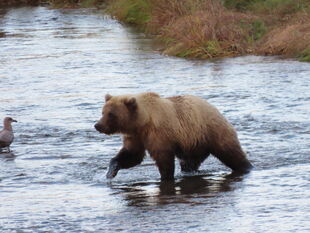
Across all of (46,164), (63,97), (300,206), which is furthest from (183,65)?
(300,206)

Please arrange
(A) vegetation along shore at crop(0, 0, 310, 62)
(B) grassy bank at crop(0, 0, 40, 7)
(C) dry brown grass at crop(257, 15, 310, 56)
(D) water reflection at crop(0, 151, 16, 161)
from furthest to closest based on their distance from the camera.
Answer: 1. (B) grassy bank at crop(0, 0, 40, 7)
2. (A) vegetation along shore at crop(0, 0, 310, 62)
3. (C) dry brown grass at crop(257, 15, 310, 56)
4. (D) water reflection at crop(0, 151, 16, 161)

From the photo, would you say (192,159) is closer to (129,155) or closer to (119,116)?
(129,155)

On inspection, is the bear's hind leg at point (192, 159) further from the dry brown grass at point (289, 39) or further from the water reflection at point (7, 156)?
the dry brown grass at point (289, 39)

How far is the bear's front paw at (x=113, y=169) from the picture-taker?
1050cm

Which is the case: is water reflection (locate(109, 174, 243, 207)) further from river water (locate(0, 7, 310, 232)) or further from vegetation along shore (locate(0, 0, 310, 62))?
vegetation along shore (locate(0, 0, 310, 62))

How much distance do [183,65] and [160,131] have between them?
10963mm

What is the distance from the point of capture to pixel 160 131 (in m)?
10.3

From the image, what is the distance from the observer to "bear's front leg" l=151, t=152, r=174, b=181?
33.5 feet

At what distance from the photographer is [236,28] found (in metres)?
22.0

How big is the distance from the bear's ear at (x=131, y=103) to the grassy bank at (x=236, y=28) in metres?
10.2

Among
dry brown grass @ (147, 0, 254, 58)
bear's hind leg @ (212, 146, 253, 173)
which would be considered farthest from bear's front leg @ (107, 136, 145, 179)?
dry brown grass @ (147, 0, 254, 58)

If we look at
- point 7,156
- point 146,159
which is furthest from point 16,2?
point 146,159

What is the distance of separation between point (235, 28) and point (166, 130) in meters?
12.0

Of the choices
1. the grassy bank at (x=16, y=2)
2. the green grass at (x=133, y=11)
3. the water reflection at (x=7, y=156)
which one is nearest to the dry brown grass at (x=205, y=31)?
the green grass at (x=133, y=11)
